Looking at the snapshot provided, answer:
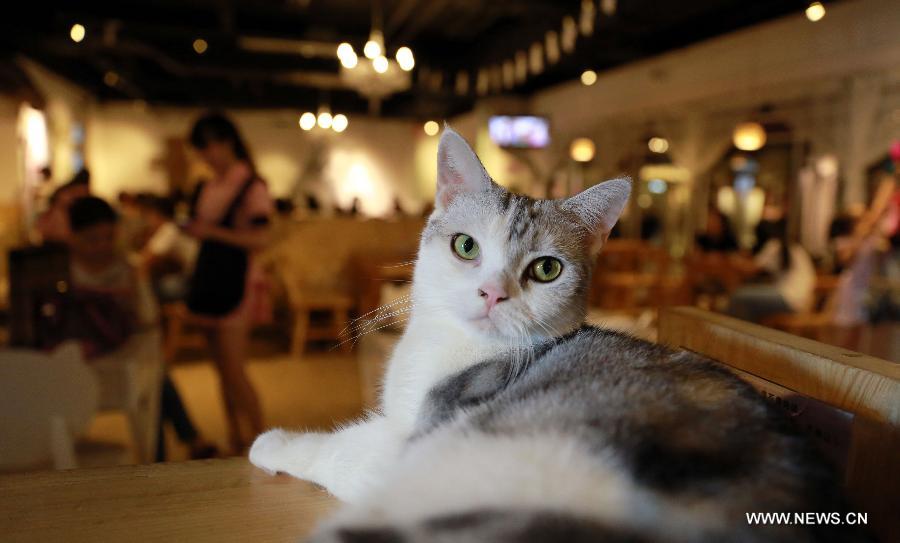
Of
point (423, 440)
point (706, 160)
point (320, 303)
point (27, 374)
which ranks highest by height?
point (706, 160)

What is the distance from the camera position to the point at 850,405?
71 cm

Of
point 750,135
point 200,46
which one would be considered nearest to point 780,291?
point 750,135

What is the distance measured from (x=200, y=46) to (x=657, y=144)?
6031mm

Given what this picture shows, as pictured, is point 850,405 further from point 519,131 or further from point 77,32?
point 519,131

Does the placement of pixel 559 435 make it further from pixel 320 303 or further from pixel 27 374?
pixel 320 303

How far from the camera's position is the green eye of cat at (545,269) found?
0.97 m

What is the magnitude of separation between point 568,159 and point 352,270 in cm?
469

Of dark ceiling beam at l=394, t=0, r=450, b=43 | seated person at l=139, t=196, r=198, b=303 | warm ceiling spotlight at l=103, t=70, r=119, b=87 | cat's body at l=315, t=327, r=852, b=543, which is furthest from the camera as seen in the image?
warm ceiling spotlight at l=103, t=70, r=119, b=87

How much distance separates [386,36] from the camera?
7.64 m

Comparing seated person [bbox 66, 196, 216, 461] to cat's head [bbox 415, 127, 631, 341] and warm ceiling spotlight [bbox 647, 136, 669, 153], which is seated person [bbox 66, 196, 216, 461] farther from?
warm ceiling spotlight [bbox 647, 136, 669, 153]

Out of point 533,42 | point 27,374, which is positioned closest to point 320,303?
point 27,374

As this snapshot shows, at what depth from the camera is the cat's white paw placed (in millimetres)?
832

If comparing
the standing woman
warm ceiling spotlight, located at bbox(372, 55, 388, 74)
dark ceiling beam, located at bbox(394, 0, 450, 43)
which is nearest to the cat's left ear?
the standing woman

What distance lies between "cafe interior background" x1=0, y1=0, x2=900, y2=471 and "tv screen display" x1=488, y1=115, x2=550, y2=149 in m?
0.03
